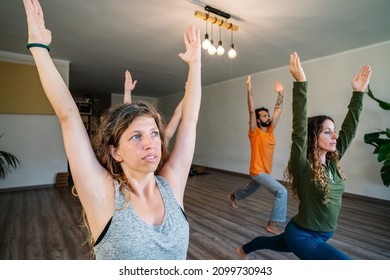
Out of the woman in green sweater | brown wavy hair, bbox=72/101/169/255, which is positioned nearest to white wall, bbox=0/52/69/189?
brown wavy hair, bbox=72/101/169/255

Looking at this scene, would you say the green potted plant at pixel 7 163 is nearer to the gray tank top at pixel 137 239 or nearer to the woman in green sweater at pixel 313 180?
the gray tank top at pixel 137 239

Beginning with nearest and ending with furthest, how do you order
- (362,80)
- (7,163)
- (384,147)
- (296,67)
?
1. (296,67)
2. (362,80)
3. (384,147)
4. (7,163)

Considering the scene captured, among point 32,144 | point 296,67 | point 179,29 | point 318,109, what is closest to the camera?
point 296,67

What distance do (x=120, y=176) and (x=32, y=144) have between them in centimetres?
526

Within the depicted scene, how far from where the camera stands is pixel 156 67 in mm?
5508

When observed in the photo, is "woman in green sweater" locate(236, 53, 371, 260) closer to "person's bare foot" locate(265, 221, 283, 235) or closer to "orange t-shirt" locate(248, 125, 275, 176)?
"orange t-shirt" locate(248, 125, 275, 176)

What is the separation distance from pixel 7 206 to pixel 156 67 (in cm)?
386

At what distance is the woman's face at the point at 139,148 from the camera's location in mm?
697

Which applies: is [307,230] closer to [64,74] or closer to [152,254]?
[152,254]

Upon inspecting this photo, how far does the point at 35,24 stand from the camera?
0.69 metres

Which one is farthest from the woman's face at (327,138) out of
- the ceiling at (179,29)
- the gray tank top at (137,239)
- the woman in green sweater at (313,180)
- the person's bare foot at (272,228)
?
the ceiling at (179,29)

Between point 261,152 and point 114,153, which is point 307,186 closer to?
point 114,153

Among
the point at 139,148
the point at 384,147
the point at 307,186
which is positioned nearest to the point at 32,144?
the point at 139,148
